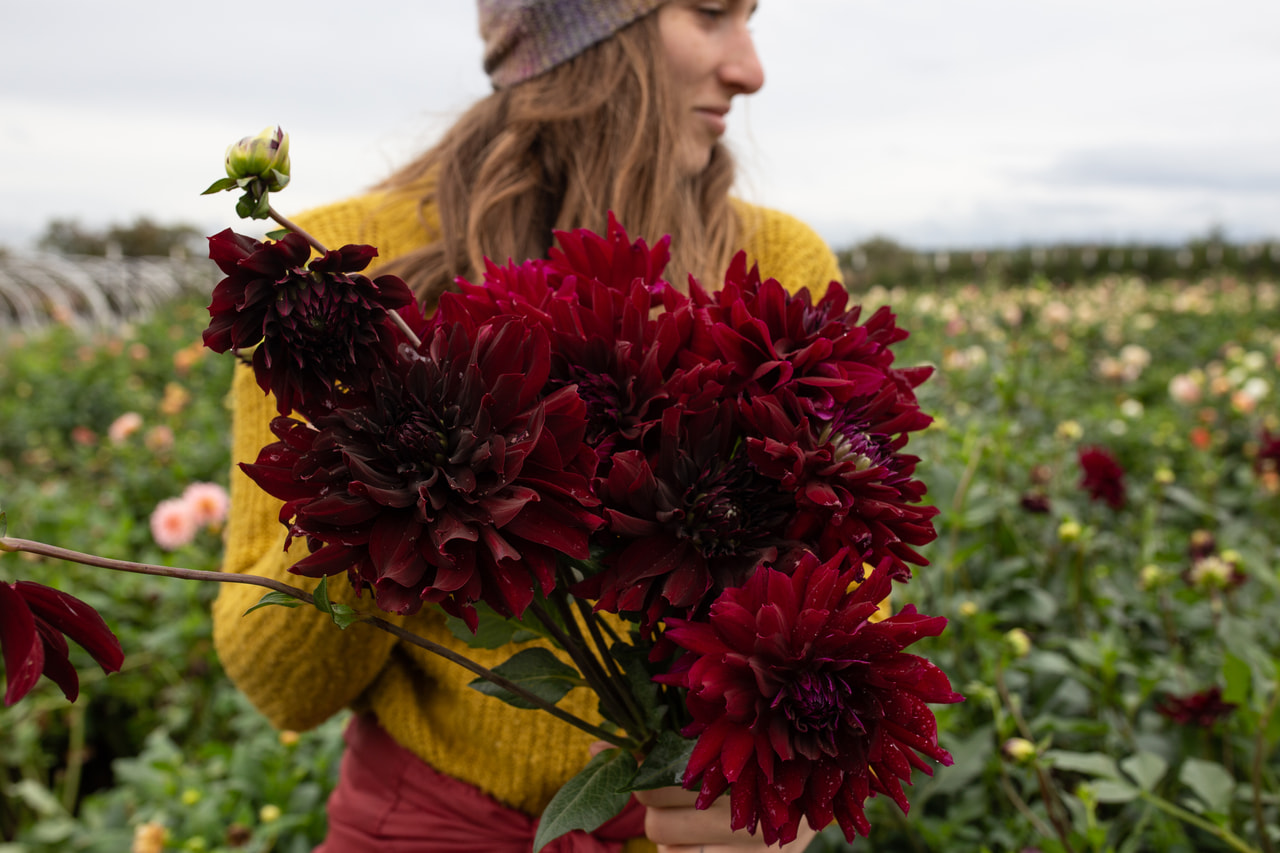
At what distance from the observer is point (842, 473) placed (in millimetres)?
464

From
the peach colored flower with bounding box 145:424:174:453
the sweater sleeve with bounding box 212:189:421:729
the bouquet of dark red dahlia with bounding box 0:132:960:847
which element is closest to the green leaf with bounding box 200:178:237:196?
the bouquet of dark red dahlia with bounding box 0:132:960:847

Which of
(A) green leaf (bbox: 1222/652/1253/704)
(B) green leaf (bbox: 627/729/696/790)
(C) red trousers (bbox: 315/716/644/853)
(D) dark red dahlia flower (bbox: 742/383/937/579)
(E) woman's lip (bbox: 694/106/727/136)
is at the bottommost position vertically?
(C) red trousers (bbox: 315/716/644/853)

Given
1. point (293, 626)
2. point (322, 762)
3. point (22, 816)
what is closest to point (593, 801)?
point (293, 626)

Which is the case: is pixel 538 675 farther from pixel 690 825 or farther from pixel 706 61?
pixel 706 61

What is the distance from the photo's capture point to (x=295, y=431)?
42 centimetres

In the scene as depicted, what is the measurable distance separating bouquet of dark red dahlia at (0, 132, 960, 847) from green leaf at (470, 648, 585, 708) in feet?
0.29

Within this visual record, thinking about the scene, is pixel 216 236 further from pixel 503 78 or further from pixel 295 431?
pixel 503 78

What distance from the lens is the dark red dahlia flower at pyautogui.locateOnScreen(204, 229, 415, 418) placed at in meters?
0.41

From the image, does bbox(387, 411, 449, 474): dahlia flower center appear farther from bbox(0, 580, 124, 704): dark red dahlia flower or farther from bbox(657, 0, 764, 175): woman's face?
bbox(657, 0, 764, 175): woman's face

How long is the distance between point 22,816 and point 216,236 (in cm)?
228

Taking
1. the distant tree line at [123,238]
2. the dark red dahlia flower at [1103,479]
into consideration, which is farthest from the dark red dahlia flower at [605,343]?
the distant tree line at [123,238]

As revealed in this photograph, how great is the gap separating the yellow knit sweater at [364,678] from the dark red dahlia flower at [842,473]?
1.95 feet

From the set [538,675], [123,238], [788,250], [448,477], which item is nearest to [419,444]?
[448,477]

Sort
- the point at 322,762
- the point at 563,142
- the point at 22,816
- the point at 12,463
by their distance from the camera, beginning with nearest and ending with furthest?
the point at 563,142 → the point at 322,762 → the point at 22,816 → the point at 12,463
